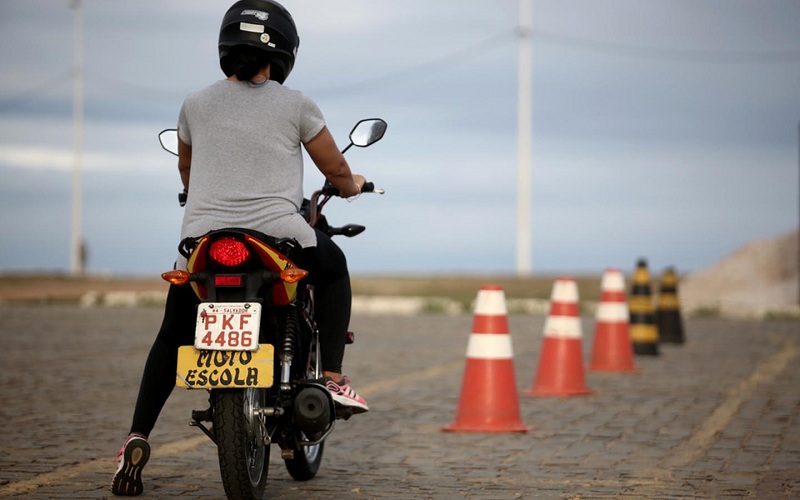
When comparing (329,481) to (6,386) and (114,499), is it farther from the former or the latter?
(6,386)

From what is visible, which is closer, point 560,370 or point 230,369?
point 230,369

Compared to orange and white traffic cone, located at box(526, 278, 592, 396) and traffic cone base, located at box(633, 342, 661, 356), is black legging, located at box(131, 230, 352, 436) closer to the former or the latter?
orange and white traffic cone, located at box(526, 278, 592, 396)

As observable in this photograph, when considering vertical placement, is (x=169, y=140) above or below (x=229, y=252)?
above

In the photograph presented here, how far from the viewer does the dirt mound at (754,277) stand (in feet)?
101

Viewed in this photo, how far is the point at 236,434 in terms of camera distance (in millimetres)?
5000

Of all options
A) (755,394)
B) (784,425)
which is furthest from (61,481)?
(755,394)

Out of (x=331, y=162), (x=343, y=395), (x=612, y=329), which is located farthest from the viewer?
(x=612, y=329)

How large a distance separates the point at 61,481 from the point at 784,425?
4.91m

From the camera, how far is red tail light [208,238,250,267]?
5.01m

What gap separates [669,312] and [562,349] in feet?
22.2

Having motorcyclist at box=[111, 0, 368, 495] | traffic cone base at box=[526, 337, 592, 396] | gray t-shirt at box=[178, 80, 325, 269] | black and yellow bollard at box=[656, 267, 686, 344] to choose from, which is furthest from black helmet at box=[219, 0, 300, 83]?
black and yellow bollard at box=[656, 267, 686, 344]

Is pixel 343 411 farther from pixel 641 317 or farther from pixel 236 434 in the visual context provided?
Answer: pixel 641 317

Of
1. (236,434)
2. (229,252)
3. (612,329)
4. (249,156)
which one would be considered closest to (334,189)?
(249,156)

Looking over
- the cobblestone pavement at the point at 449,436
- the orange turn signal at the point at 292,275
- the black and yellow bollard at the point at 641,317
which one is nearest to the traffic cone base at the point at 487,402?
the cobblestone pavement at the point at 449,436
